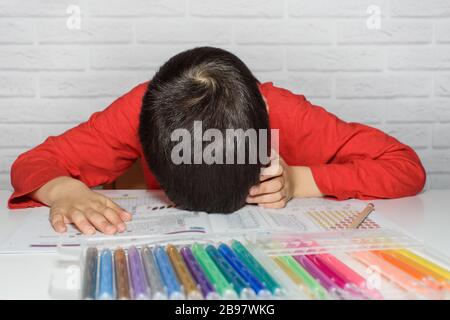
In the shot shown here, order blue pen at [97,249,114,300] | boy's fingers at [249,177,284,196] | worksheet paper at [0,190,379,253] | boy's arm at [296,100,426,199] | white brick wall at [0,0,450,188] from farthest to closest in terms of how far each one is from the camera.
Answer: white brick wall at [0,0,450,188] < boy's arm at [296,100,426,199] < boy's fingers at [249,177,284,196] < worksheet paper at [0,190,379,253] < blue pen at [97,249,114,300]

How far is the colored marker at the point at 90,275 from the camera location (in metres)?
0.53

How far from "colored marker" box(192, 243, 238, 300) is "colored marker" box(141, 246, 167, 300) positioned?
5 centimetres

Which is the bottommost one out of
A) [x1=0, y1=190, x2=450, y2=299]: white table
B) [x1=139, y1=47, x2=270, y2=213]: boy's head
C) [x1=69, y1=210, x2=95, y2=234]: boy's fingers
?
[x1=0, y1=190, x2=450, y2=299]: white table

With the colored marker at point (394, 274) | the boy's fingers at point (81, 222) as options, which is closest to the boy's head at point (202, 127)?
the boy's fingers at point (81, 222)

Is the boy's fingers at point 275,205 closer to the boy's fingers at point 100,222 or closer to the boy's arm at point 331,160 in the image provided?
the boy's arm at point 331,160

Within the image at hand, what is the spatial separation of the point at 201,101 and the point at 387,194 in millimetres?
402

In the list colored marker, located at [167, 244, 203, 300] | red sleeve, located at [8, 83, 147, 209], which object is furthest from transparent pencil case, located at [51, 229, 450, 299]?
red sleeve, located at [8, 83, 147, 209]

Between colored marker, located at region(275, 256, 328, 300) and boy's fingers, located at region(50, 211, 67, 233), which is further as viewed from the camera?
boy's fingers, located at region(50, 211, 67, 233)

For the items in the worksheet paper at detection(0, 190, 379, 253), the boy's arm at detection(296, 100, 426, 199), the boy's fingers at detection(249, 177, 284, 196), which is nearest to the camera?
the worksheet paper at detection(0, 190, 379, 253)

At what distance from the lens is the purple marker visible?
0.53m

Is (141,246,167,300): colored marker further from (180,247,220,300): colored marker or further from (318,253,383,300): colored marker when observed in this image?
(318,253,383,300): colored marker

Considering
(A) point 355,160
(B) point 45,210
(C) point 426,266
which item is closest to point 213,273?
(C) point 426,266

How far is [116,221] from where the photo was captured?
792mm

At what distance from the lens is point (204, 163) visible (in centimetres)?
77
